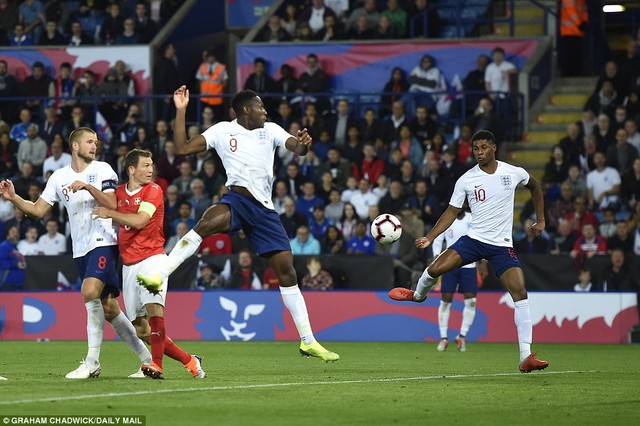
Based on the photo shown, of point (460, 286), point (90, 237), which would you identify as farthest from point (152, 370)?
point (460, 286)

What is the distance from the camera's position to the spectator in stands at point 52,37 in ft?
101

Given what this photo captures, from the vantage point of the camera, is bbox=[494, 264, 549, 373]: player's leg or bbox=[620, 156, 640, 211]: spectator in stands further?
bbox=[620, 156, 640, 211]: spectator in stands

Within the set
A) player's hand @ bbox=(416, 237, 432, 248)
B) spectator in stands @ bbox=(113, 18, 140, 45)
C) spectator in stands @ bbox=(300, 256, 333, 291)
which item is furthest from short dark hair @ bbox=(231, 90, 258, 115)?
spectator in stands @ bbox=(113, 18, 140, 45)

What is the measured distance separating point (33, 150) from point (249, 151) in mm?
15420

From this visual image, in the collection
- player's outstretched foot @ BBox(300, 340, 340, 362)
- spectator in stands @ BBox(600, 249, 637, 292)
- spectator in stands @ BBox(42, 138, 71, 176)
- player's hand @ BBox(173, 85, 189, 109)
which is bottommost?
spectator in stands @ BBox(600, 249, 637, 292)

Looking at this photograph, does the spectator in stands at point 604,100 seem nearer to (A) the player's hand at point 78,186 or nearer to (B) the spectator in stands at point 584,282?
(B) the spectator in stands at point 584,282

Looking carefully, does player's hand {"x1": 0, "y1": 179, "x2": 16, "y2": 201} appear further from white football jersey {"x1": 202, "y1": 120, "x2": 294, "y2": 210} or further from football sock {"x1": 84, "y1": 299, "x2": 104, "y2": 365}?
white football jersey {"x1": 202, "y1": 120, "x2": 294, "y2": 210}

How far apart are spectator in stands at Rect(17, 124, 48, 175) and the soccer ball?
1424cm

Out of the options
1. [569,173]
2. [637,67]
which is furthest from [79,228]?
[637,67]

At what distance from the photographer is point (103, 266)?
11.9 metres

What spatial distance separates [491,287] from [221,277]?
485 cm

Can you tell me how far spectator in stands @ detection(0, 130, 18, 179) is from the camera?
27844mm

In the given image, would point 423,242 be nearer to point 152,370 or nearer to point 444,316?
point 152,370

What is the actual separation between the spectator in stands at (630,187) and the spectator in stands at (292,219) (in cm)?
587
